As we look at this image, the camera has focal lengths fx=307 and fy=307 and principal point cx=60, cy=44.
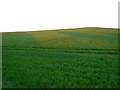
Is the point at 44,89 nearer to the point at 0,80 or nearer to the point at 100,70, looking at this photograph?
the point at 0,80

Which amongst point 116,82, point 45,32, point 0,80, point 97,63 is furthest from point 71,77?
point 45,32

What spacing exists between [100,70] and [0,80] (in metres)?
5.38

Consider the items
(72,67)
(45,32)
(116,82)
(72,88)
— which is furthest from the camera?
(45,32)

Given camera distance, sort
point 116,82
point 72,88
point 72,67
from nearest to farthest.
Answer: point 72,88
point 116,82
point 72,67

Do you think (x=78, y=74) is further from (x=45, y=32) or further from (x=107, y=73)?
(x=45, y=32)

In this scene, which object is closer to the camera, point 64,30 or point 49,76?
point 49,76

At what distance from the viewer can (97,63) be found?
62.3 ft

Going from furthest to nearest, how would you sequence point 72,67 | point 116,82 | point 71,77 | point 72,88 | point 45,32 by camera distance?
point 45,32 < point 72,67 < point 71,77 < point 116,82 < point 72,88

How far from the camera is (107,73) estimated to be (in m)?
15.6

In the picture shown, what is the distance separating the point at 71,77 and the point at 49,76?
1060mm

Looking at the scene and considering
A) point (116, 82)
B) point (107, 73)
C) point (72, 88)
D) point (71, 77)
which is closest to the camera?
point (72, 88)

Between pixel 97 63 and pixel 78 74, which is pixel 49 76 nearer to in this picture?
pixel 78 74

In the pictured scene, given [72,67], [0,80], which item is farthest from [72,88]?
[72,67]

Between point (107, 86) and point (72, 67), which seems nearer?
point (107, 86)
